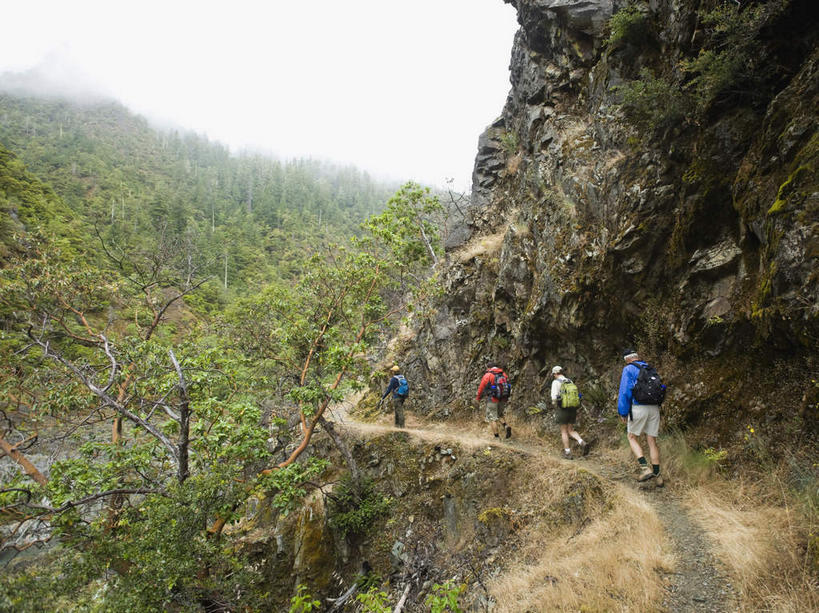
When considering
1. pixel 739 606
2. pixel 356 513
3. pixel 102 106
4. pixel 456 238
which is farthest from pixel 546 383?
pixel 102 106

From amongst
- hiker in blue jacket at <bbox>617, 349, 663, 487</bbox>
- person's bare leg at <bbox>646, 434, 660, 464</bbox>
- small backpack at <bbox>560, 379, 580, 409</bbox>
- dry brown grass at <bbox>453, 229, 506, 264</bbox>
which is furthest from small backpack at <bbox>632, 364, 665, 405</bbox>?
dry brown grass at <bbox>453, 229, 506, 264</bbox>

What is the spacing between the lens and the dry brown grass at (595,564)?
4.19m

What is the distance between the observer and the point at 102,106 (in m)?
189

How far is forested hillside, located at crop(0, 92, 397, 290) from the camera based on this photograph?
62000 mm

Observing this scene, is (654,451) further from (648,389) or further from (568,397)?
(568,397)

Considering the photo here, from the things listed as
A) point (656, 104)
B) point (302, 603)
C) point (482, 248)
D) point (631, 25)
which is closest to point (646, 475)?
point (302, 603)

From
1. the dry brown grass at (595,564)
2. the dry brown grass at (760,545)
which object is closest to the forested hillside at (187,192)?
the dry brown grass at (595,564)

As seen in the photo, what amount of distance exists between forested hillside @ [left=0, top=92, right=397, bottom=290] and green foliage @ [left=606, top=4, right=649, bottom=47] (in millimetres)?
28438

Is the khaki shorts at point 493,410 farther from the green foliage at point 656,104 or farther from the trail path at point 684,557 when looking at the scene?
the green foliage at point 656,104

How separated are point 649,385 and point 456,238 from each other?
14.1m

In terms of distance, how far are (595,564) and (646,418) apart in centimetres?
286

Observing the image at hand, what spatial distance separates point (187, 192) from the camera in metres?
89.1

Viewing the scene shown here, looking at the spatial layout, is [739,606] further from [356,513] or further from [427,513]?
[356,513]

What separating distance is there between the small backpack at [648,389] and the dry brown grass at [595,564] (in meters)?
1.67
